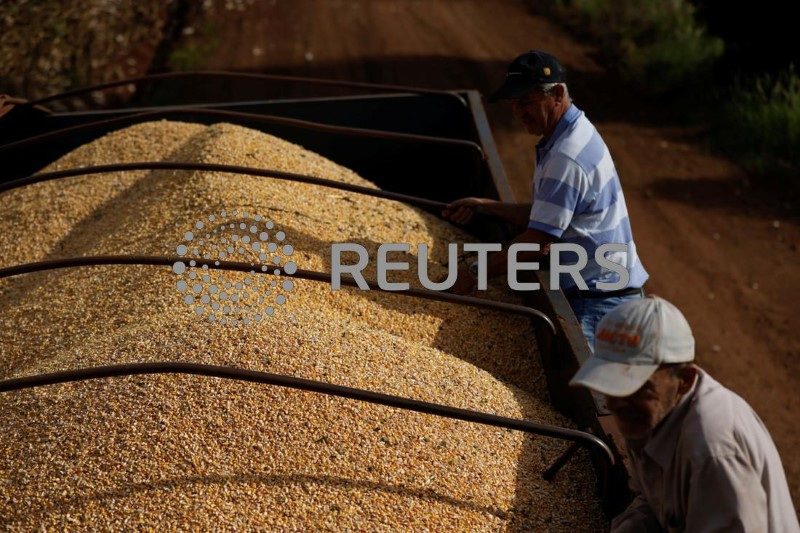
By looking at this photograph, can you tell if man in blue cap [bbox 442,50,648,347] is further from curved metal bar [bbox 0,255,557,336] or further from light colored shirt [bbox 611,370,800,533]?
light colored shirt [bbox 611,370,800,533]

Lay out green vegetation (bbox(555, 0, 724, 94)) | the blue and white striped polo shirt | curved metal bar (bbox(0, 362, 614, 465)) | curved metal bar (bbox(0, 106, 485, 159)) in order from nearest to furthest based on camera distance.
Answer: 1. curved metal bar (bbox(0, 362, 614, 465))
2. the blue and white striped polo shirt
3. curved metal bar (bbox(0, 106, 485, 159))
4. green vegetation (bbox(555, 0, 724, 94))

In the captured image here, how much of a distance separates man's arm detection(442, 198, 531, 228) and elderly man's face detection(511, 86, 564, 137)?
0.37m

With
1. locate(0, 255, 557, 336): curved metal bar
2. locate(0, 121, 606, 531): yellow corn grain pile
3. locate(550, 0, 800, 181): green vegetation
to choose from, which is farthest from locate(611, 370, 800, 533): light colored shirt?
locate(550, 0, 800, 181): green vegetation

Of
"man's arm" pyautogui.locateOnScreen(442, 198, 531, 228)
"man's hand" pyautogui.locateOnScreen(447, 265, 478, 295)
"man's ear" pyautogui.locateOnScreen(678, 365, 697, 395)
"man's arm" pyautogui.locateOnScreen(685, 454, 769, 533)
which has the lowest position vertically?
"man's hand" pyautogui.locateOnScreen(447, 265, 478, 295)

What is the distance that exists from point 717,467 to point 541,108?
5.54ft

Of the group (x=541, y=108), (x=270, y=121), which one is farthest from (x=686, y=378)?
(x=270, y=121)

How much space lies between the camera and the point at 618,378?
197 cm

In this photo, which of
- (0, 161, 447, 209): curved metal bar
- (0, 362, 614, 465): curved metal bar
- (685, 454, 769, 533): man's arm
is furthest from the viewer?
(0, 161, 447, 209): curved metal bar

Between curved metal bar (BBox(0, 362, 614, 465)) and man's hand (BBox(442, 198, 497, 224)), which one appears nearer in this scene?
curved metal bar (BBox(0, 362, 614, 465))

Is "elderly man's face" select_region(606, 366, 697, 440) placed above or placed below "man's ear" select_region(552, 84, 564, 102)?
below

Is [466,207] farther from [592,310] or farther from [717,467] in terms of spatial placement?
[717,467]

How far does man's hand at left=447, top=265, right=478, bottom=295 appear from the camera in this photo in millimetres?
3496

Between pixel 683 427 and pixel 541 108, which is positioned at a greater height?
pixel 541 108

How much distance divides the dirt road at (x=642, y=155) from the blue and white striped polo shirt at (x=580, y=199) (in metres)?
1.73
